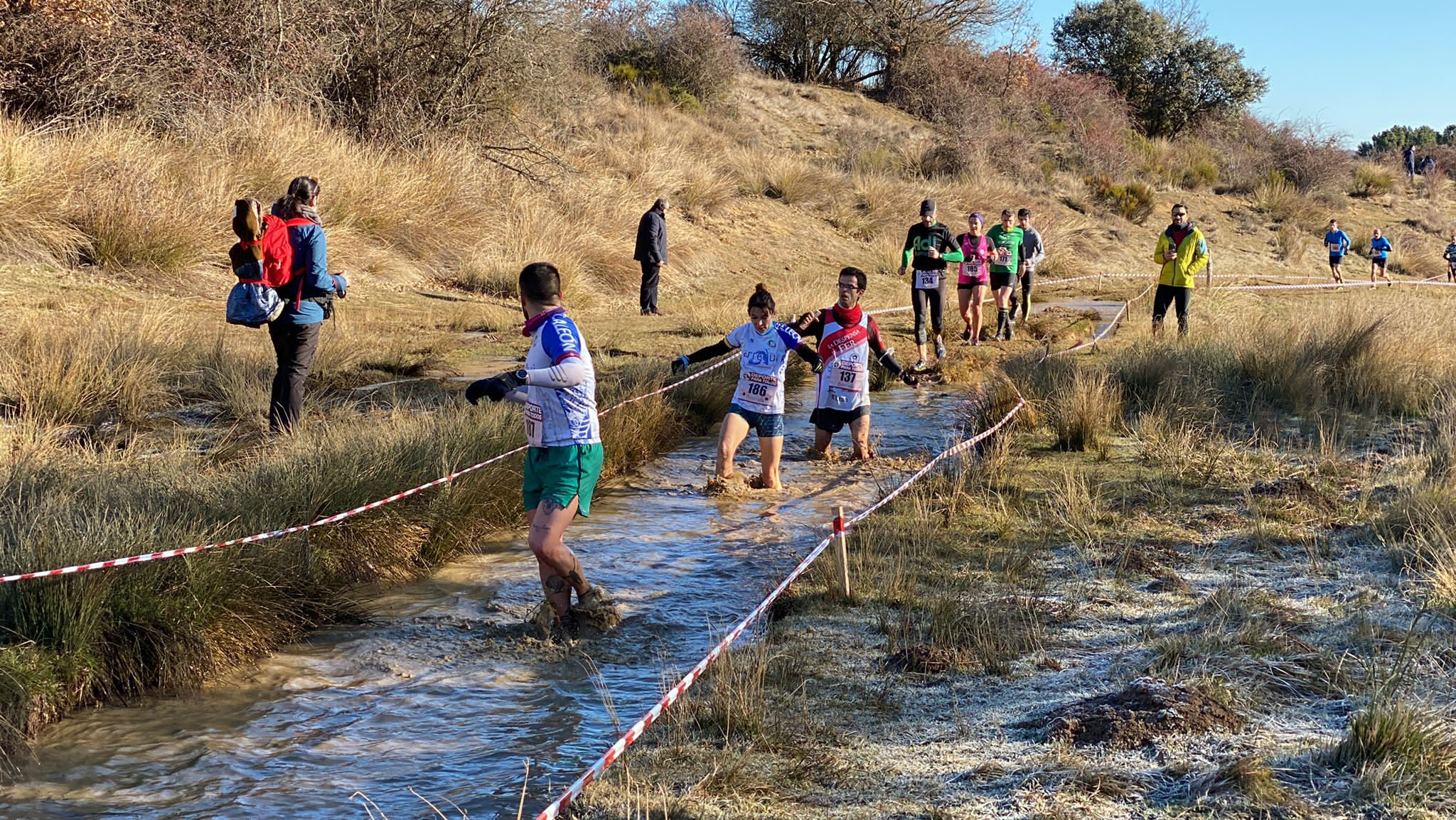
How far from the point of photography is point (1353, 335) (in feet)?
41.3

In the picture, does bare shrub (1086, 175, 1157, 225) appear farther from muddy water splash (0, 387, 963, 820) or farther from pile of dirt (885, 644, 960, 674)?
pile of dirt (885, 644, 960, 674)

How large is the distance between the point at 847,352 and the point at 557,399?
439cm

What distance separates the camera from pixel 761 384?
9.41 meters

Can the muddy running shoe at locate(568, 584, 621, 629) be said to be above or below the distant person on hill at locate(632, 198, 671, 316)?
below

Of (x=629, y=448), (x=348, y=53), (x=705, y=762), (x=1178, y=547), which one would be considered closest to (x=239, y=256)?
(x=629, y=448)

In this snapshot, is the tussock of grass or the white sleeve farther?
the white sleeve

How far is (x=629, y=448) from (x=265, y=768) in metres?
5.52

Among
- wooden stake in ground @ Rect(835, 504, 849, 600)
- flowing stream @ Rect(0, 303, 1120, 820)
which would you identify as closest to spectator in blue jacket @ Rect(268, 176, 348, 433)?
flowing stream @ Rect(0, 303, 1120, 820)

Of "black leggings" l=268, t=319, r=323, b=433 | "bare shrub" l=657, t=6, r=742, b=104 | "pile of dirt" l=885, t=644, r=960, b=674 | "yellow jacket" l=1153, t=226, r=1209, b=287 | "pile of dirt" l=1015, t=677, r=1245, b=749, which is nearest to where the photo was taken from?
"pile of dirt" l=1015, t=677, r=1245, b=749

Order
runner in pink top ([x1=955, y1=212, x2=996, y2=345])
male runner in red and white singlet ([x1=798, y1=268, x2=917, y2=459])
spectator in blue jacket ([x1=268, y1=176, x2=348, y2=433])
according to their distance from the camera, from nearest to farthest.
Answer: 1. spectator in blue jacket ([x1=268, y1=176, x2=348, y2=433])
2. male runner in red and white singlet ([x1=798, y1=268, x2=917, y2=459])
3. runner in pink top ([x1=955, y1=212, x2=996, y2=345])

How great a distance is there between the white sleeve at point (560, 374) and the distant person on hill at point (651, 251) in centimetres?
1319

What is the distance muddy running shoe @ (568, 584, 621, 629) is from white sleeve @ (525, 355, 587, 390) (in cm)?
116

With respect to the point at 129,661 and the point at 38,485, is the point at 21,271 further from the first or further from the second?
the point at 129,661

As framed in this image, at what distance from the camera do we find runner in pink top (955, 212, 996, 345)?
15844 millimetres
